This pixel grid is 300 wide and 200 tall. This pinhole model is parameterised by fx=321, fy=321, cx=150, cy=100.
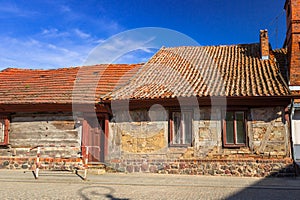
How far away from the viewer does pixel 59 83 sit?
16.4 meters

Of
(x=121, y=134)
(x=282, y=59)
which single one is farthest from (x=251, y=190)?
→ (x=282, y=59)

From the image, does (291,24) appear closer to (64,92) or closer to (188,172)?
(188,172)

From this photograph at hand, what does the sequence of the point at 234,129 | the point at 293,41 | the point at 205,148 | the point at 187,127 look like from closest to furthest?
the point at 234,129 → the point at 205,148 → the point at 187,127 → the point at 293,41

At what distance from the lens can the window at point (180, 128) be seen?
1300 centimetres

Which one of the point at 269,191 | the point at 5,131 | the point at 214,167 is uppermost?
the point at 5,131

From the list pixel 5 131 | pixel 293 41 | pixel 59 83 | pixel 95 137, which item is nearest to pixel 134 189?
pixel 95 137

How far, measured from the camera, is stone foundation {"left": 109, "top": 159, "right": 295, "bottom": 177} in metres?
11.9

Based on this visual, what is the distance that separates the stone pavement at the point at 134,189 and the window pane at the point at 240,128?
2.76 meters

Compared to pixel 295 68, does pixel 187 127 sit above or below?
below

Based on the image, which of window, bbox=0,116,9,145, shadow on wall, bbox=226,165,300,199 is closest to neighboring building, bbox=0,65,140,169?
window, bbox=0,116,9,145

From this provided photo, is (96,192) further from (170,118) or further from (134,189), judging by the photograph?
(170,118)

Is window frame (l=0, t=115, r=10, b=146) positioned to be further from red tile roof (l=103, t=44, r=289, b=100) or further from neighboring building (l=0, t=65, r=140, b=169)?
red tile roof (l=103, t=44, r=289, b=100)

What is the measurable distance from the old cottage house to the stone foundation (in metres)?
0.04

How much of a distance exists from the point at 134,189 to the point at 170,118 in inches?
189
